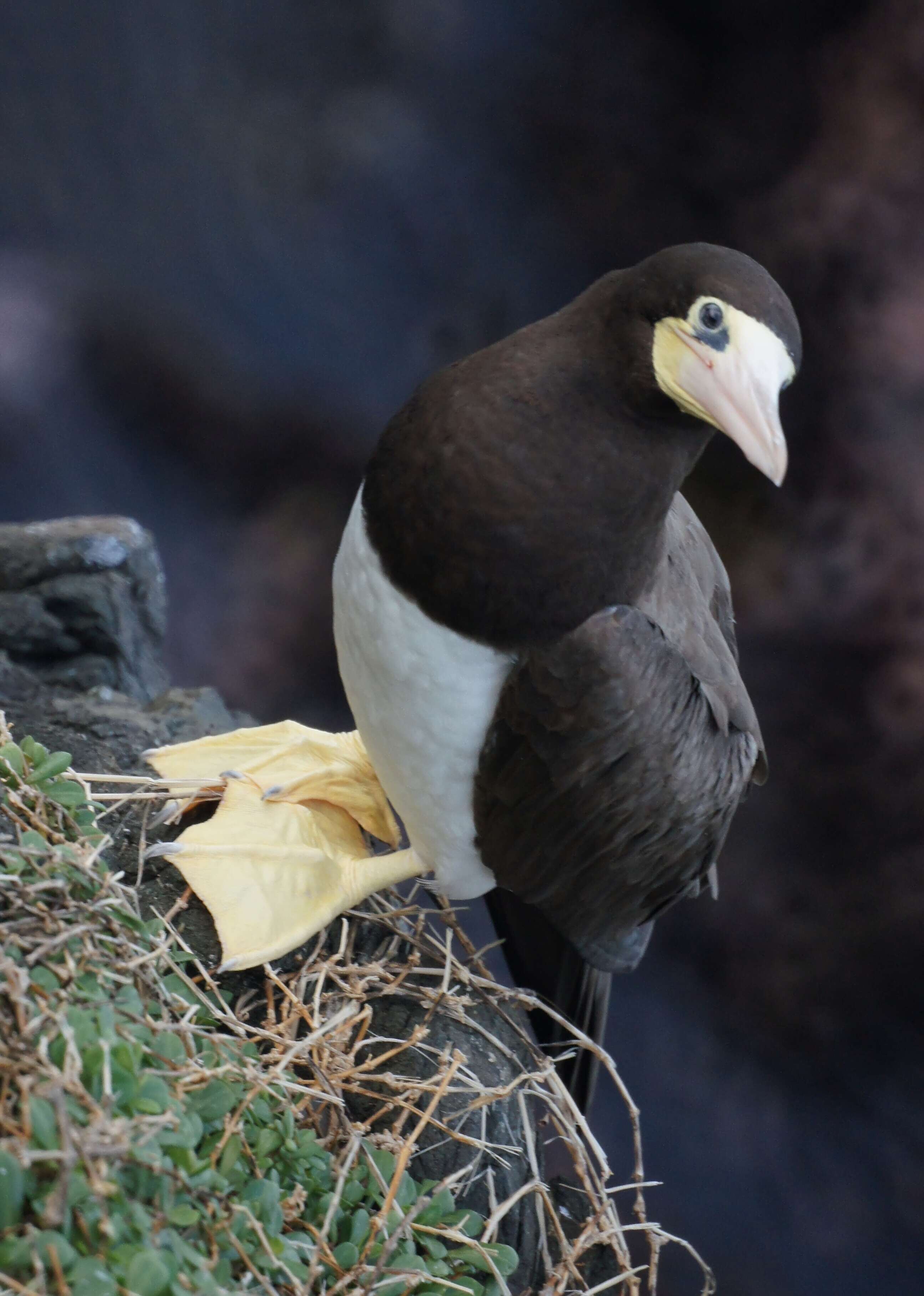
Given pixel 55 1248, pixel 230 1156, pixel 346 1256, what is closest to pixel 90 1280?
pixel 55 1248

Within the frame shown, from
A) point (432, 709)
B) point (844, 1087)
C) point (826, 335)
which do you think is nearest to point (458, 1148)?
point (432, 709)

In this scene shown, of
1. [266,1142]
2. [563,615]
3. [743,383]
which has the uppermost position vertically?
[743,383]

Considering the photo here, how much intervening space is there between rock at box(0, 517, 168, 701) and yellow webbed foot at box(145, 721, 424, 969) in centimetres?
53

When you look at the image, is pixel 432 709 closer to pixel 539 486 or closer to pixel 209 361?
pixel 539 486

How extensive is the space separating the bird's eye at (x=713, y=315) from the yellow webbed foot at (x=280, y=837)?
83 cm

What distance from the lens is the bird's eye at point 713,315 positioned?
1195 mm

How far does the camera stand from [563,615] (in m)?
1.36

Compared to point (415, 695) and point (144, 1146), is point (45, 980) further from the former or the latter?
point (415, 695)

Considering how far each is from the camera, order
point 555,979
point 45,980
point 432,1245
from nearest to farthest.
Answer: point 45,980, point 432,1245, point 555,979

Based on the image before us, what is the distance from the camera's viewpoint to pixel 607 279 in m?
1.35

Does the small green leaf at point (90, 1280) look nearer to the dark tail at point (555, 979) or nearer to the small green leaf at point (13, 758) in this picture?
the small green leaf at point (13, 758)

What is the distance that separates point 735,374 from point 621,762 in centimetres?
48

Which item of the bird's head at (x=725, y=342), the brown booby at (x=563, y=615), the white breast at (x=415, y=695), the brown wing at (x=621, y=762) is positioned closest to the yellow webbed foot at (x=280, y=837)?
the brown booby at (x=563, y=615)

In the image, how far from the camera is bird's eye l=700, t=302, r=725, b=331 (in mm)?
1195
